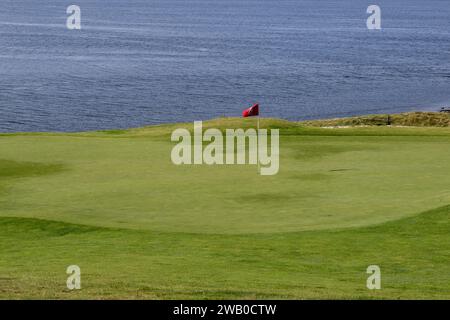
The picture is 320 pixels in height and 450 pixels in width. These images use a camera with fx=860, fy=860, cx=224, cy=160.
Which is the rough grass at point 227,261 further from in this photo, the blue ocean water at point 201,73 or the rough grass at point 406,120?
the blue ocean water at point 201,73

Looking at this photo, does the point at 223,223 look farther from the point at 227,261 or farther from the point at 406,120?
the point at 406,120

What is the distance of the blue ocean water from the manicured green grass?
39.6 metres

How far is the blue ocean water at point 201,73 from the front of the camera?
2773 inches

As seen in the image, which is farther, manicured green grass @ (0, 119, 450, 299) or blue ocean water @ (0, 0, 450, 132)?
blue ocean water @ (0, 0, 450, 132)

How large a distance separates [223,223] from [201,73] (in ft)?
238

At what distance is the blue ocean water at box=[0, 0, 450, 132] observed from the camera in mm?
70438

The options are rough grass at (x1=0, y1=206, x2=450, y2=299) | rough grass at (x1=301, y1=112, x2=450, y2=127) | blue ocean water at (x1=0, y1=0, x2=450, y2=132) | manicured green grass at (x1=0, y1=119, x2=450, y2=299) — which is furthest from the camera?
blue ocean water at (x1=0, y1=0, x2=450, y2=132)

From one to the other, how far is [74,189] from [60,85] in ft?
199

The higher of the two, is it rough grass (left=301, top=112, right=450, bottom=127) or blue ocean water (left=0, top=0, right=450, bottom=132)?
blue ocean water (left=0, top=0, right=450, bottom=132)

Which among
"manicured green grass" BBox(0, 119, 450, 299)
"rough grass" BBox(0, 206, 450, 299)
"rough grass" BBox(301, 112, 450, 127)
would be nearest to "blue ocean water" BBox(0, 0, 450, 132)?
"rough grass" BBox(301, 112, 450, 127)

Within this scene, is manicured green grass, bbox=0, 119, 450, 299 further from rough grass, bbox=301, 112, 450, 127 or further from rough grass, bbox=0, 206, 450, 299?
rough grass, bbox=301, 112, 450, 127

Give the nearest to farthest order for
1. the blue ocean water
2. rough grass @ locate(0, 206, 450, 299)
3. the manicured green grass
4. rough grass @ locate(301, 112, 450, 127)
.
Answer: rough grass @ locate(0, 206, 450, 299) → the manicured green grass → rough grass @ locate(301, 112, 450, 127) → the blue ocean water

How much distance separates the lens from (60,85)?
80.1 m

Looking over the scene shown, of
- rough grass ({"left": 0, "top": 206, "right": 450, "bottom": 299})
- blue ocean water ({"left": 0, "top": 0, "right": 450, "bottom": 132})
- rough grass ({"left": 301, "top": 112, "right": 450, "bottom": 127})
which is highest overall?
blue ocean water ({"left": 0, "top": 0, "right": 450, "bottom": 132})
